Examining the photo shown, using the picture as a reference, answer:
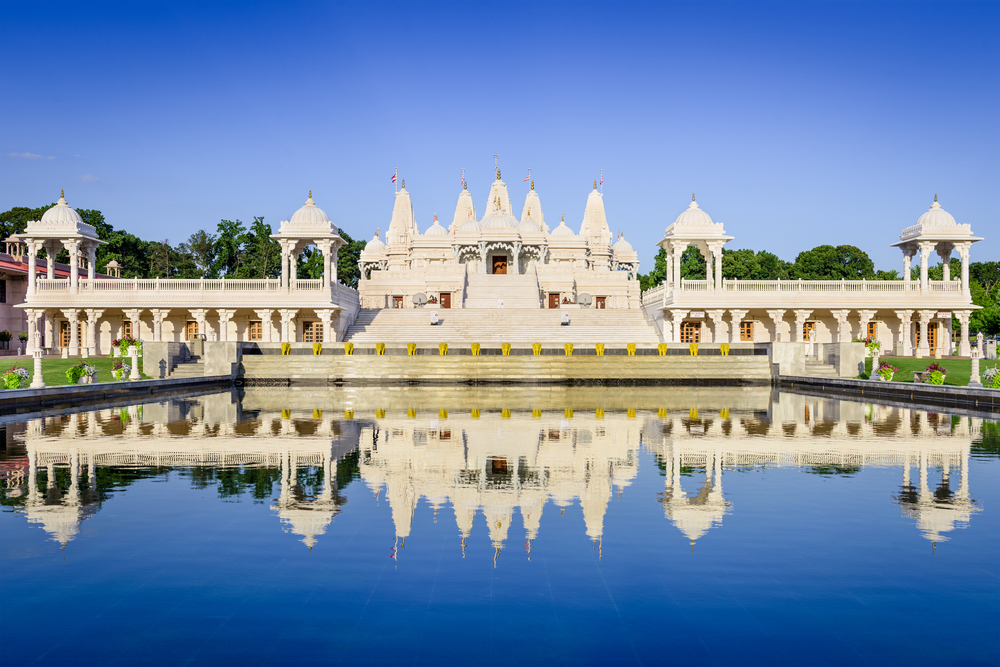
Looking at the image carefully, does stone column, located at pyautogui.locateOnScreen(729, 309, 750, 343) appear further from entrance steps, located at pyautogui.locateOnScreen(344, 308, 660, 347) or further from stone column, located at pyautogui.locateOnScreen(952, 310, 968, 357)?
stone column, located at pyautogui.locateOnScreen(952, 310, 968, 357)

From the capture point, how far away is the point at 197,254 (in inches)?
3538

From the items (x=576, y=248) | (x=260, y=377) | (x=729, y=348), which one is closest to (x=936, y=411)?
(x=729, y=348)

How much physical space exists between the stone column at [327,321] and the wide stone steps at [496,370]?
11.5 meters

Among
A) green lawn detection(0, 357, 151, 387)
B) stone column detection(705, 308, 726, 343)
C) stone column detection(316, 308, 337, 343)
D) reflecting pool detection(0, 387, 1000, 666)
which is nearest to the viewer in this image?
reflecting pool detection(0, 387, 1000, 666)

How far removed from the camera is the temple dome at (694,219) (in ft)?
157

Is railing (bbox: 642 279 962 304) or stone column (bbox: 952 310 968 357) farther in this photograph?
railing (bbox: 642 279 962 304)

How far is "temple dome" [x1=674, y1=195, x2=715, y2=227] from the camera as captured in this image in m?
48.0

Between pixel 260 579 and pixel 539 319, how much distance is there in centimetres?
4092

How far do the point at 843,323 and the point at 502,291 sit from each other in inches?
867

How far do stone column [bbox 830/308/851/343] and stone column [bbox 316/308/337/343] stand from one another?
2916 centimetres

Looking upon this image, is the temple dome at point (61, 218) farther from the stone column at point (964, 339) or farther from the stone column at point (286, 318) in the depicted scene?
the stone column at point (964, 339)

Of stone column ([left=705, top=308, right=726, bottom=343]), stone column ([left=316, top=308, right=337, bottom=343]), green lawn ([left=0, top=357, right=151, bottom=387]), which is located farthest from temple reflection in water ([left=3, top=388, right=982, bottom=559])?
stone column ([left=705, top=308, right=726, bottom=343])

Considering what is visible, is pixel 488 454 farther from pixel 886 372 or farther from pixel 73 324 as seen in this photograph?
pixel 73 324

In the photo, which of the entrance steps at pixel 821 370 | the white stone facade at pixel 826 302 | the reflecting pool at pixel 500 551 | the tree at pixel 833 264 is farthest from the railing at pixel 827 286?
the tree at pixel 833 264
